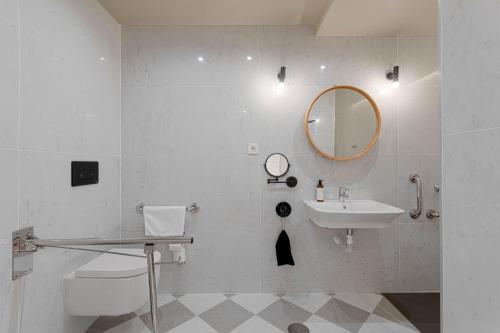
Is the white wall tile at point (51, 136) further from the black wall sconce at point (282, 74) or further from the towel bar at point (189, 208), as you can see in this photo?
the black wall sconce at point (282, 74)

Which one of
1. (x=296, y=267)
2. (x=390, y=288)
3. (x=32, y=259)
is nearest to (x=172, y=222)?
(x=32, y=259)

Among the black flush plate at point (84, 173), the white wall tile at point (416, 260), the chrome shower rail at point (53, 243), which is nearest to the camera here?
the chrome shower rail at point (53, 243)

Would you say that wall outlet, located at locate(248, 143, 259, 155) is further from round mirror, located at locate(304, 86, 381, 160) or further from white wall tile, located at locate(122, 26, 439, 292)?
round mirror, located at locate(304, 86, 381, 160)

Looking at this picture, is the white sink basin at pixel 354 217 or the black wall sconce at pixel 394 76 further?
the black wall sconce at pixel 394 76

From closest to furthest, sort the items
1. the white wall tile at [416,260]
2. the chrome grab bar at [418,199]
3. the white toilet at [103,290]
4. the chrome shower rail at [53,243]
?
the chrome shower rail at [53,243] → the white toilet at [103,290] → the chrome grab bar at [418,199] → the white wall tile at [416,260]

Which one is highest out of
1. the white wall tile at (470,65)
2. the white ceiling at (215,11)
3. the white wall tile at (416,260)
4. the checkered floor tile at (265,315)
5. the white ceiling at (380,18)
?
the white ceiling at (215,11)

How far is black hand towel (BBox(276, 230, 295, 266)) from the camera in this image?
72.4 inches

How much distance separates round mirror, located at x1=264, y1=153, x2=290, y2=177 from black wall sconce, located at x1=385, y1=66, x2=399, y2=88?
3.56ft

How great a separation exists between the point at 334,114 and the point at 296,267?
1.32m

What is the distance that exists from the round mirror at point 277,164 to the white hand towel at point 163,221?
80cm

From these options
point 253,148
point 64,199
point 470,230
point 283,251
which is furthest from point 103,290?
point 470,230

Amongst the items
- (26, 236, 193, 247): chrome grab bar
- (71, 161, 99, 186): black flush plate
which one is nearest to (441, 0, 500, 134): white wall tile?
(26, 236, 193, 247): chrome grab bar

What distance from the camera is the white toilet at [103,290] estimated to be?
1.31 metres

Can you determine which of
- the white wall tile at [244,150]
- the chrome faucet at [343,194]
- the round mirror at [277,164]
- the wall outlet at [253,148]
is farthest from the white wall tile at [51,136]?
the chrome faucet at [343,194]
